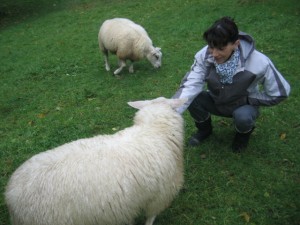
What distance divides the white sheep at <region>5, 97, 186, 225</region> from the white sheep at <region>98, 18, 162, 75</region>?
4.38 meters

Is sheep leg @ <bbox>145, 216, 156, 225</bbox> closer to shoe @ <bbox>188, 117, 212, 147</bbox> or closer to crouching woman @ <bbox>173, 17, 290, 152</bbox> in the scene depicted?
crouching woman @ <bbox>173, 17, 290, 152</bbox>

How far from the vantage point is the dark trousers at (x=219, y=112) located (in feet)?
12.8

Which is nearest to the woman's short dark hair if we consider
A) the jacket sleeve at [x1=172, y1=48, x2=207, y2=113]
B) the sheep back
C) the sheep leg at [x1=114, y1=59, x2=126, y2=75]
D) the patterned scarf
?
the patterned scarf

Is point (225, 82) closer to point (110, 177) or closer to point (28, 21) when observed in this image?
point (110, 177)

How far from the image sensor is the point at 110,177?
2662mm

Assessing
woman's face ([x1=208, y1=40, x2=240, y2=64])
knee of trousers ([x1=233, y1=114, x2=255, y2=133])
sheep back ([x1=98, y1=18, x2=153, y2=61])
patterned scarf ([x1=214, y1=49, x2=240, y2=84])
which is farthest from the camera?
sheep back ([x1=98, y1=18, x2=153, y2=61])

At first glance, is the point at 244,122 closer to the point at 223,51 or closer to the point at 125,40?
the point at 223,51

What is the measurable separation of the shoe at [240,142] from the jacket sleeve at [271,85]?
19.2 inches

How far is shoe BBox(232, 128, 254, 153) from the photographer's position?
4207 millimetres

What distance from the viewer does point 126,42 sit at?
720cm

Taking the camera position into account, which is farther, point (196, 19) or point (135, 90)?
point (196, 19)

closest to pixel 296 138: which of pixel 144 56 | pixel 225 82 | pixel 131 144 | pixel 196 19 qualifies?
pixel 225 82

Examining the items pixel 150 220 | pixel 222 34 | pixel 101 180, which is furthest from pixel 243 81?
pixel 101 180

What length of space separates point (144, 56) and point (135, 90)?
1245 mm
